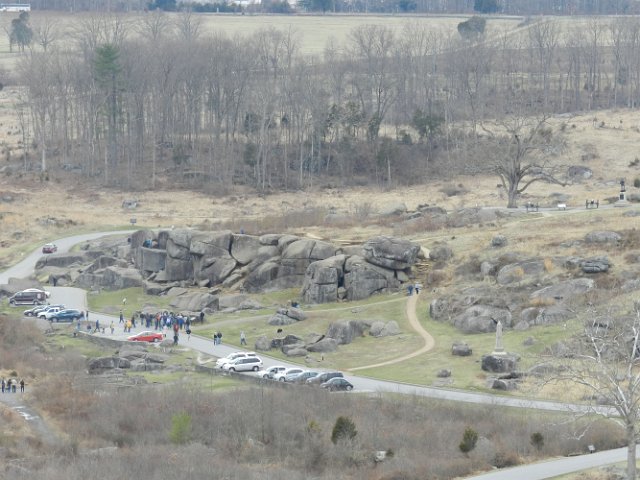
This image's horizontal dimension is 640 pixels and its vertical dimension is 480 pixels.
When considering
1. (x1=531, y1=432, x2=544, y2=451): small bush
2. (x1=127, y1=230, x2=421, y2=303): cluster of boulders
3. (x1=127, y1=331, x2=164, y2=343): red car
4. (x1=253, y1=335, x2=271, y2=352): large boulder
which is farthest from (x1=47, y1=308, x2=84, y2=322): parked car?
(x1=531, y1=432, x2=544, y2=451): small bush

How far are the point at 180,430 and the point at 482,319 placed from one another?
80.9 feet

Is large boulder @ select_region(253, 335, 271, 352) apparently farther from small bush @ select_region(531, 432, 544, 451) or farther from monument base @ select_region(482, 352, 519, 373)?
small bush @ select_region(531, 432, 544, 451)

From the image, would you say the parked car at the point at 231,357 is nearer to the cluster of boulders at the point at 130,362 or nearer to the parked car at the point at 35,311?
the cluster of boulders at the point at 130,362

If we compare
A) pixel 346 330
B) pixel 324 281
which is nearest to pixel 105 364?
pixel 346 330

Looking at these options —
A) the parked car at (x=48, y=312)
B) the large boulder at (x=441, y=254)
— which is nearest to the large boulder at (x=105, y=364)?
the parked car at (x=48, y=312)

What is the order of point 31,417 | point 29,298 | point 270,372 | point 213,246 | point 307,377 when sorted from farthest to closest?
point 213,246, point 29,298, point 270,372, point 307,377, point 31,417

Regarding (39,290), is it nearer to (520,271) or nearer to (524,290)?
(520,271)

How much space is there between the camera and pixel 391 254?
8388cm

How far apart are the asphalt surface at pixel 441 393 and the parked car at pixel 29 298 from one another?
2.62 feet

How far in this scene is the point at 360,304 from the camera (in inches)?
3204

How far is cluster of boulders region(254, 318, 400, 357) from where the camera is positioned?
72.5m

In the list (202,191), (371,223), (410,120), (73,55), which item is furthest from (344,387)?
(73,55)

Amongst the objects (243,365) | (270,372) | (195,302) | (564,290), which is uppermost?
(564,290)

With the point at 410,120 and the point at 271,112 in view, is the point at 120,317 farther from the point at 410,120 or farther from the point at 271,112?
the point at 410,120
